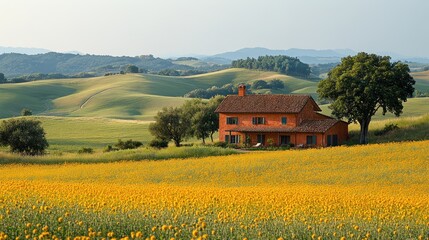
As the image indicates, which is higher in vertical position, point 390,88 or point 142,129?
point 390,88

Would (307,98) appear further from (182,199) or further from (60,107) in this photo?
(60,107)

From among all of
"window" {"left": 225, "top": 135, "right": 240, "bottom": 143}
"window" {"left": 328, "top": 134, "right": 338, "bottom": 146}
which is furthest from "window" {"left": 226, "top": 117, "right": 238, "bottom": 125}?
"window" {"left": 328, "top": 134, "right": 338, "bottom": 146}

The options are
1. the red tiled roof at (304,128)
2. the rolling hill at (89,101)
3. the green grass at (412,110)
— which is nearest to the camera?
the red tiled roof at (304,128)

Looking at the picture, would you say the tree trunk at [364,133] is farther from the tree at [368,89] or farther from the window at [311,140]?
the window at [311,140]

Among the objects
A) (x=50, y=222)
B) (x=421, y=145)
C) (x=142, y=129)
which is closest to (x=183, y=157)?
(x=421, y=145)

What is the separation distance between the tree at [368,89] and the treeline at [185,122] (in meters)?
18.8

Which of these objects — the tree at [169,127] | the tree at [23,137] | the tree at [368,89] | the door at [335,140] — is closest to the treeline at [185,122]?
the tree at [169,127]

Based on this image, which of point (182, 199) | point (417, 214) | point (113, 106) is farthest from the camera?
point (113, 106)

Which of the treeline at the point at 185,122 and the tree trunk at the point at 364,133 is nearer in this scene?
the tree trunk at the point at 364,133

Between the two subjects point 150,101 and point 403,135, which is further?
point 150,101

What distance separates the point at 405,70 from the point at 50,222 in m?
62.7

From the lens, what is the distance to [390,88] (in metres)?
67.8

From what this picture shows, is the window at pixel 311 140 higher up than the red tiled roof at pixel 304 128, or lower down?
lower down

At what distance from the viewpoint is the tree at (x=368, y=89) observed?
6781 cm
